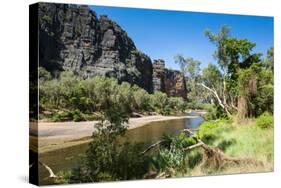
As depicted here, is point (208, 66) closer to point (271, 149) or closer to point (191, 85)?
point (191, 85)

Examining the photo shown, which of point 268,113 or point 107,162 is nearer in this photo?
point 107,162

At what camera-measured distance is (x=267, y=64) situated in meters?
11.6

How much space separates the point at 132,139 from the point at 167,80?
130cm

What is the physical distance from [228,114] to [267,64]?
1.30m

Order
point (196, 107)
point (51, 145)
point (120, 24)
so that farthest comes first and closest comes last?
point (196, 107), point (120, 24), point (51, 145)

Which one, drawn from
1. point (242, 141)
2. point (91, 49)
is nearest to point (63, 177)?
point (91, 49)

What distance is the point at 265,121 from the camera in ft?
37.8

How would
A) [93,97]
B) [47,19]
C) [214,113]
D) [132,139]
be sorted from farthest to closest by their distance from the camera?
[214,113]
[132,139]
[93,97]
[47,19]

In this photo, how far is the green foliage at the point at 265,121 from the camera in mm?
11500

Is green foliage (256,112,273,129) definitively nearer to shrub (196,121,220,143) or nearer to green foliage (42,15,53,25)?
shrub (196,121,220,143)

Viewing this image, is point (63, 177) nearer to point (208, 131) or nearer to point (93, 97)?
point (93, 97)

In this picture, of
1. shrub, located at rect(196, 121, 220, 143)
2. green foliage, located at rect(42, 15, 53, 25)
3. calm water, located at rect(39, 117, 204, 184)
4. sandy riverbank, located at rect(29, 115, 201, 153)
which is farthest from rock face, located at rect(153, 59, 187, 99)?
green foliage, located at rect(42, 15, 53, 25)

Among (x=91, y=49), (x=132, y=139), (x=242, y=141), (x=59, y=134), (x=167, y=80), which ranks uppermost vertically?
(x=91, y=49)

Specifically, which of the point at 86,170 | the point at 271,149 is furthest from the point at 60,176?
the point at 271,149
